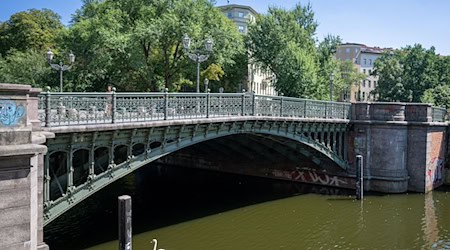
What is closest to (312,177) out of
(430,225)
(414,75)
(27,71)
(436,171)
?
(436,171)

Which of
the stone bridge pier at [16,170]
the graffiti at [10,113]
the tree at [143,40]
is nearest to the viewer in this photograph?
the stone bridge pier at [16,170]

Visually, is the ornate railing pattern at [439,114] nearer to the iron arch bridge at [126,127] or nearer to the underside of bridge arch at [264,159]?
the underside of bridge arch at [264,159]

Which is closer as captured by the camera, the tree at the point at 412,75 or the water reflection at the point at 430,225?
the water reflection at the point at 430,225

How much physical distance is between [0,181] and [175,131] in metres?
8.46

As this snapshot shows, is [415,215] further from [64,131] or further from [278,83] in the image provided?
[278,83]

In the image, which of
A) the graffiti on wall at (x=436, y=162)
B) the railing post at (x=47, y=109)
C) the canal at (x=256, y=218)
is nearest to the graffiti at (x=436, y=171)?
the graffiti on wall at (x=436, y=162)

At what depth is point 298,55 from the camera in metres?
41.7

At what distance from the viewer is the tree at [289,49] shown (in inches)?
1650

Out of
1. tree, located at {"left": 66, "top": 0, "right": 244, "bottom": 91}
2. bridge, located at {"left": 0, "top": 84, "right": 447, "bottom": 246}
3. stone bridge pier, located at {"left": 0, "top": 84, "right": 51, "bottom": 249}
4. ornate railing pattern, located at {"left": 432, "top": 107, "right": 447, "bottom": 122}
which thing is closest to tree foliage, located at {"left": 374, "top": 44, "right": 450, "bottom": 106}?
ornate railing pattern, located at {"left": 432, "top": 107, "right": 447, "bottom": 122}

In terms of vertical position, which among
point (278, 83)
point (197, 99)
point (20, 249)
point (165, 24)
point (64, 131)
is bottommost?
point (20, 249)

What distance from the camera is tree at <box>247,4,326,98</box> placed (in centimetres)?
4191

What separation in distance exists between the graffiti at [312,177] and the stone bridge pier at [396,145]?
5.27 feet

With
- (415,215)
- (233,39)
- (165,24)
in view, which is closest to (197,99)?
(415,215)

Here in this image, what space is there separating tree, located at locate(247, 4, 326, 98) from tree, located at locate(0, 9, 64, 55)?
19.1 metres
